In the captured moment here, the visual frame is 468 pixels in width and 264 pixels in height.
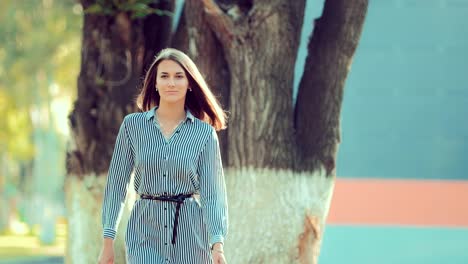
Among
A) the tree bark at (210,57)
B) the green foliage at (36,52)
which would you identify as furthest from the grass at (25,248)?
the tree bark at (210,57)

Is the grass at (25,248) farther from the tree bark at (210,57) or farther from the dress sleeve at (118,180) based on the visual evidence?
the dress sleeve at (118,180)

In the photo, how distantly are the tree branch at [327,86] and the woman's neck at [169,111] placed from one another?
3352 mm

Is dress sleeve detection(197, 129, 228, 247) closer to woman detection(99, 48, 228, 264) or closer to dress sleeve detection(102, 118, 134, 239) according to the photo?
woman detection(99, 48, 228, 264)

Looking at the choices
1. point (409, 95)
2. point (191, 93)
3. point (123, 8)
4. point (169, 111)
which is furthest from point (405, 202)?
point (169, 111)

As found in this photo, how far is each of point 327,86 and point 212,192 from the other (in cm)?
357

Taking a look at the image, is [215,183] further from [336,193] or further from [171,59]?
[336,193]

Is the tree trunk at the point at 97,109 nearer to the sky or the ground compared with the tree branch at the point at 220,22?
nearer to the ground

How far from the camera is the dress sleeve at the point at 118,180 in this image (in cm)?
539

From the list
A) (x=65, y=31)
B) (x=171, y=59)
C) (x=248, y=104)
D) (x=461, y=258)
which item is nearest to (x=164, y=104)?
(x=171, y=59)

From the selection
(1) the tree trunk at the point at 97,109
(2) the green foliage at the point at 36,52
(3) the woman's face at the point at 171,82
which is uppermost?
(3) the woman's face at the point at 171,82

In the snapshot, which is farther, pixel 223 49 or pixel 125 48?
pixel 125 48

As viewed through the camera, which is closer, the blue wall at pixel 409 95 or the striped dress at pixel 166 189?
the striped dress at pixel 166 189

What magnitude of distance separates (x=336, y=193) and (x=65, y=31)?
9879 millimetres

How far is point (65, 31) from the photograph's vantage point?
26234 mm
